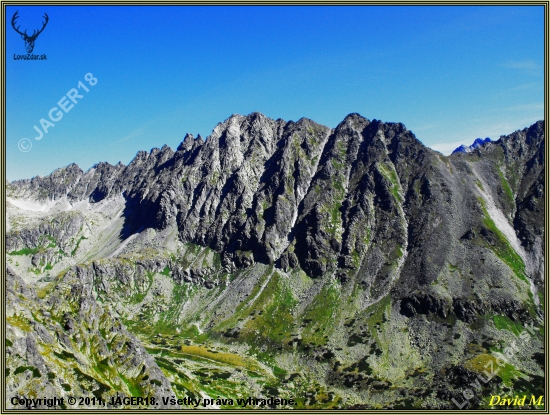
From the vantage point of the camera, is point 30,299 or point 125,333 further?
point 125,333

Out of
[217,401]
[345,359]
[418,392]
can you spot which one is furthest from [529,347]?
[217,401]

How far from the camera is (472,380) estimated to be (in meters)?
133

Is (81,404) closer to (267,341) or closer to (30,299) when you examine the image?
(30,299)

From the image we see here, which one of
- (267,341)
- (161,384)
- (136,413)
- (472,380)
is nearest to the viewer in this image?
(136,413)

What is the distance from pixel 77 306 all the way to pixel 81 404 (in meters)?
44.0

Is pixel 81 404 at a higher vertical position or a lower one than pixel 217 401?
higher

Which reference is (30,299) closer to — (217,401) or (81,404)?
(81,404)

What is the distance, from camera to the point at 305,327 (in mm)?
196125

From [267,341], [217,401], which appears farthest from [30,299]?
[267,341]

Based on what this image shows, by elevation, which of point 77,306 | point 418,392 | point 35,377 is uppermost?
point 77,306

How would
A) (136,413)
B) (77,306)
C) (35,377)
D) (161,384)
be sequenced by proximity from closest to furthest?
1. (136,413)
2. (35,377)
3. (161,384)
4. (77,306)

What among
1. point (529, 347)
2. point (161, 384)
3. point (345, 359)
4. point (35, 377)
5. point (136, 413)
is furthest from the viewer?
point (345, 359)

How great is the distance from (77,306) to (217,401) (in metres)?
55.9

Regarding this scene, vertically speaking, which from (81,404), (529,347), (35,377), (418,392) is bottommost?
(418,392)
